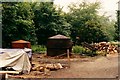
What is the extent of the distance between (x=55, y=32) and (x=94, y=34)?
4.50 meters

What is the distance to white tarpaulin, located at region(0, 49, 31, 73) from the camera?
13.5 metres

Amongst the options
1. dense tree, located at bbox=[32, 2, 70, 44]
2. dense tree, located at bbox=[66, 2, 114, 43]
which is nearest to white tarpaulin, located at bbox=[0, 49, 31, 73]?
dense tree, located at bbox=[32, 2, 70, 44]

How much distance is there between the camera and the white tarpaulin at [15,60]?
1348cm

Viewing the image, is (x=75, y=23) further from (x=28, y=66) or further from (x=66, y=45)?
(x=28, y=66)

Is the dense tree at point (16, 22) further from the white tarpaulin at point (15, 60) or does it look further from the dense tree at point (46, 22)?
the white tarpaulin at point (15, 60)

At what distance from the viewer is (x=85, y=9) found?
43.0m

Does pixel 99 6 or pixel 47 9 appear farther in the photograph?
pixel 99 6

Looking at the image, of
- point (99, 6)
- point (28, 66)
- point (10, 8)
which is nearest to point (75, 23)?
point (99, 6)

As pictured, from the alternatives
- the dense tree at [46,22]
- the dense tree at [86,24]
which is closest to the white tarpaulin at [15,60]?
the dense tree at [46,22]

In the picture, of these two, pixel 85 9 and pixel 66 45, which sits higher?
pixel 85 9

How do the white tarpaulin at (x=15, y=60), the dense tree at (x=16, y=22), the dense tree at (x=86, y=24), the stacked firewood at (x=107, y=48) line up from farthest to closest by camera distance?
the dense tree at (x=86, y=24) → the stacked firewood at (x=107, y=48) → the dense tree at (x=16, y=22) → the white tarpaulin at (x=15, y=60)

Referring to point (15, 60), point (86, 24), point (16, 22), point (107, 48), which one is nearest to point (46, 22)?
point (86, 24)

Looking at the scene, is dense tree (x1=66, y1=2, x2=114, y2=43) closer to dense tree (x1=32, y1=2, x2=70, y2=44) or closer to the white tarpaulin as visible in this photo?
dense tree (x1=32, y1=2, x2=70, y2=44)

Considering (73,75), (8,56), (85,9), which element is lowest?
(73,75)
